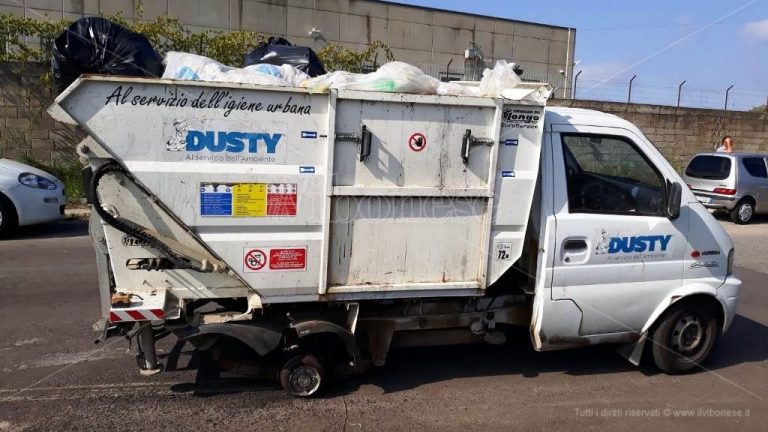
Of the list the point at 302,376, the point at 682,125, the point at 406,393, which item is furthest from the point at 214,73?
the point at 682,125

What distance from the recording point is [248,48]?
14.6 m

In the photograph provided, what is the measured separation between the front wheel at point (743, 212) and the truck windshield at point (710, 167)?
772 millimetres

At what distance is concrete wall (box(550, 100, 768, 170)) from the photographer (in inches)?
741

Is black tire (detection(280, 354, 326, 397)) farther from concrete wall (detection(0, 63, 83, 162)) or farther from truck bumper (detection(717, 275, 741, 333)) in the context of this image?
concrete wall (detection(0, 63, 83, 162))

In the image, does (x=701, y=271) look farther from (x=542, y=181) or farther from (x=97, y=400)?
(x=97, y=400)

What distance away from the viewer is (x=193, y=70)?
3.83 meters

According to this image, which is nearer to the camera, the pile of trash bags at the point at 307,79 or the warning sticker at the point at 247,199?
the warning sticker at the point at 247,199

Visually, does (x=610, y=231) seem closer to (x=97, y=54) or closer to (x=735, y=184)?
(x=97, y=54)

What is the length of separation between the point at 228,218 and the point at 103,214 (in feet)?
2.35

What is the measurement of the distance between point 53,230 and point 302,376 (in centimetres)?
805

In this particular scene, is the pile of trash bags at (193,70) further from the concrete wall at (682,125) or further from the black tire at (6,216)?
the concrete wall at (682,125)

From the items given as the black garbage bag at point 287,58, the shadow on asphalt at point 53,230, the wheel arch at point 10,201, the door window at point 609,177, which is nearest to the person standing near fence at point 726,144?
the door window at point 609,177

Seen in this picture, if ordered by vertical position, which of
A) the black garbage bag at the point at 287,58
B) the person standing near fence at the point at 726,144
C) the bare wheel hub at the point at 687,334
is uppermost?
the person standing near fence at the point at 726,144

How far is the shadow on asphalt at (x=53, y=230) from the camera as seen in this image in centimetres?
963
